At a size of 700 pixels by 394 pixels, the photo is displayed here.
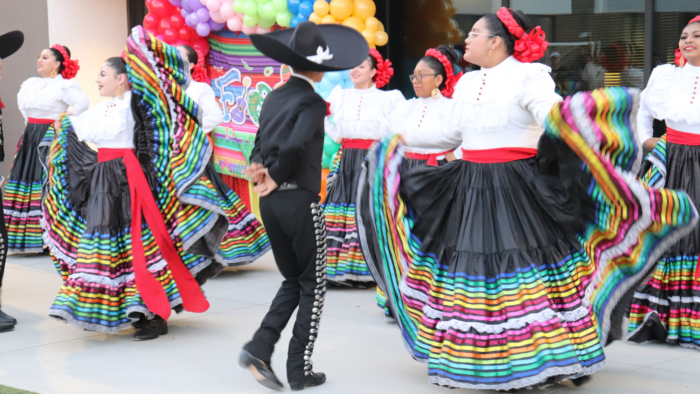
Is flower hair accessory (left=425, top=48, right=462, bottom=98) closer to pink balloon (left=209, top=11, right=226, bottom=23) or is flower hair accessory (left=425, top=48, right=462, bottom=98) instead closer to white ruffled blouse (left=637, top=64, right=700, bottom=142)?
white ruffled blouse (left=637, top=64, right=700, bottom=142)

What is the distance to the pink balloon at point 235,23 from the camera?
8.32 m

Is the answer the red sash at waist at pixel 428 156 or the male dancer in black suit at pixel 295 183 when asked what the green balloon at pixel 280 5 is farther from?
the male dancer in black suit at pixel 295 183

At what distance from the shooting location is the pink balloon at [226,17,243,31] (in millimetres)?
8320

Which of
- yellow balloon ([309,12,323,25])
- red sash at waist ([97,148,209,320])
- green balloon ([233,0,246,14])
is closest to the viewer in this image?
red sash at waist ([97,148,209,320])

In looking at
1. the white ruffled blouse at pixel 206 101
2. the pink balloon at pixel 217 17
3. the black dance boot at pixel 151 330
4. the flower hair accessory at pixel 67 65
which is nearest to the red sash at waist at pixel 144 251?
the black dance boot at pixel 151 330

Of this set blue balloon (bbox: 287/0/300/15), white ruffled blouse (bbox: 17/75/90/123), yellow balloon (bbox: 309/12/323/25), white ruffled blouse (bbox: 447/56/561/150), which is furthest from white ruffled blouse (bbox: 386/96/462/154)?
white ruffled blouse (bbox: 17/75/90/123)

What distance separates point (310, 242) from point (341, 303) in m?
2.31

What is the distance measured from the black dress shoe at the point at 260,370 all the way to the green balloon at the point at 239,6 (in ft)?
15.5

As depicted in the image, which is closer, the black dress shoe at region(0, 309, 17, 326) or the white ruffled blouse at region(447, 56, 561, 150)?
the white ruffled blouse at region(447, 56, 561, 150)

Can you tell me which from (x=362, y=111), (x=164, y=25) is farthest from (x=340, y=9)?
(x=164, y=25)

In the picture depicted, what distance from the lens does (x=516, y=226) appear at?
3.99m

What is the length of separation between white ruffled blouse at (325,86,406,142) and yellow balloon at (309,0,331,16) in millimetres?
899

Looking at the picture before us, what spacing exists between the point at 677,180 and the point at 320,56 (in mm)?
2336

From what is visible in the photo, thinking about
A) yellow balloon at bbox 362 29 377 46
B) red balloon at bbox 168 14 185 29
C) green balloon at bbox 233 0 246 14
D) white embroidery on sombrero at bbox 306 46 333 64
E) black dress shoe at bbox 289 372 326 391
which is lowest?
black dress shoe at bbox 289 372 326 391
